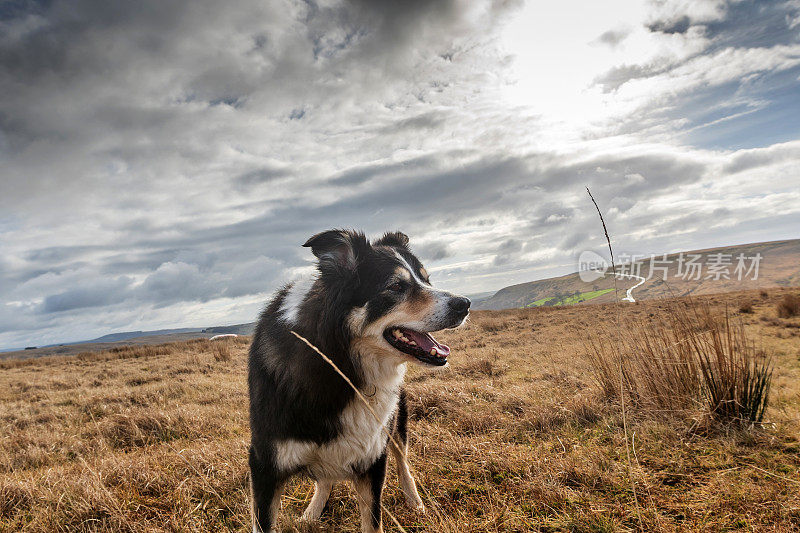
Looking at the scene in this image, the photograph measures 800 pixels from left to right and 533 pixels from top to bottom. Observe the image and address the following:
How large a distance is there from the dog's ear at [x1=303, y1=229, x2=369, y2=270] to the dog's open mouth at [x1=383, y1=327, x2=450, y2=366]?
619 mm

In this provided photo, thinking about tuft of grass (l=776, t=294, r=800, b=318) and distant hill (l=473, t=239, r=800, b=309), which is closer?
tuft of grass (l=776, t=294, r=800, b=318)

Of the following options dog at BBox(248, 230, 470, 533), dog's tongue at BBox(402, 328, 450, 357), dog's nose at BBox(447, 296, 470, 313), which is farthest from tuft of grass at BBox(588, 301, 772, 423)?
dog at BBox(248, 230, 470, 533)

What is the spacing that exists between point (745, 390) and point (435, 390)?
4.08 m

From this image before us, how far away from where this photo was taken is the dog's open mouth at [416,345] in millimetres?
3113

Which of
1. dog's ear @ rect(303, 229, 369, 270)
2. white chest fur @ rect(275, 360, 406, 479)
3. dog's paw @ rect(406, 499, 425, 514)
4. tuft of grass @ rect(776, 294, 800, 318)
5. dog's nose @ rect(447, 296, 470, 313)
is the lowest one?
tuft of grass @ rect(776, 294, 800, 318)

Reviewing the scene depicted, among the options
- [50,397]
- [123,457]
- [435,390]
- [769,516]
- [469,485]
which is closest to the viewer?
[769,516]

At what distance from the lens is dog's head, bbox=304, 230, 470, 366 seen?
122 inches

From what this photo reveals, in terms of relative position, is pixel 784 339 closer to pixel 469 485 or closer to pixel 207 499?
pixel 469 485

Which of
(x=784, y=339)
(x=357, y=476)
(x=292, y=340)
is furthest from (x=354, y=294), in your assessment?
(x=784, y=339)

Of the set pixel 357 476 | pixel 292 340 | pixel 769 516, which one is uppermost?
pixel 292 340

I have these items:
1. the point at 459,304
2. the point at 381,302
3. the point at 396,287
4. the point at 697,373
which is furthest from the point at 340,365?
the point at 697,373

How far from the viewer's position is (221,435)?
19.9 ft

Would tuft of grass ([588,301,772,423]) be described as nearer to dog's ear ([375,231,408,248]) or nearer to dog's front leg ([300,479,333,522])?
dog's ear ([375,231,408,248])

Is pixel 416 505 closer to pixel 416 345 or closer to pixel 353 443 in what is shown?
pixel 353 443
